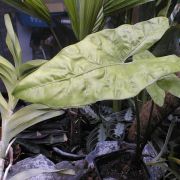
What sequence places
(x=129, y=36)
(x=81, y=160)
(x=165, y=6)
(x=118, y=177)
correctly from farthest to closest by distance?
(x=165, y=6) < (x=81, y=160) < (x=118, y=177) < (x=129, y=36)

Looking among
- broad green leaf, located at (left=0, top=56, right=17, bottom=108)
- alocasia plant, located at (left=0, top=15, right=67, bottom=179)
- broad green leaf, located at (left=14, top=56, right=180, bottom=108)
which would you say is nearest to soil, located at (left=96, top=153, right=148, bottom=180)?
alocasia plant, located at (left=0, top=15, right=67, bottom=179)

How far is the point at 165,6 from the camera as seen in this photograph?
3.90 ft

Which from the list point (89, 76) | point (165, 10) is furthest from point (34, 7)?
point (89, 76)

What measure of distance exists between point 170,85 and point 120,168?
379 millimetres

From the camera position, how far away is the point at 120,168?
3.11 feet

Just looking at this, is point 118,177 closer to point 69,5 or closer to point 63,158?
point 63,158

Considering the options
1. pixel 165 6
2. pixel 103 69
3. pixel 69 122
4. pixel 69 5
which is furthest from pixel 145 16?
pixel 103 69

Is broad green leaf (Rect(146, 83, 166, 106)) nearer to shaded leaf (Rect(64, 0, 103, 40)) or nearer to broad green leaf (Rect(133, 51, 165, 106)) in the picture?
broad green leaf (Rect(133, 51, 165, 106))

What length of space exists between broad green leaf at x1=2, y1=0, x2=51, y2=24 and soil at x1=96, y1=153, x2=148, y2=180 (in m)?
0.49

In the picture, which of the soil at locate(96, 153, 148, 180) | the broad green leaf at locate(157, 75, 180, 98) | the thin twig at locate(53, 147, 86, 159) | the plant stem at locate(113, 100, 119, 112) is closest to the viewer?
the broad green leaf at locate(157, 75, 180, 98)

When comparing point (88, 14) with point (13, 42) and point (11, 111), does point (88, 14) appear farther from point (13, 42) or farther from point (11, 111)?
point (11, 111)

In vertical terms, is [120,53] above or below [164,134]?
above

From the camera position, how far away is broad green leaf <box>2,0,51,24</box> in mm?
1023

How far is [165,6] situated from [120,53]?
1.93 ft
